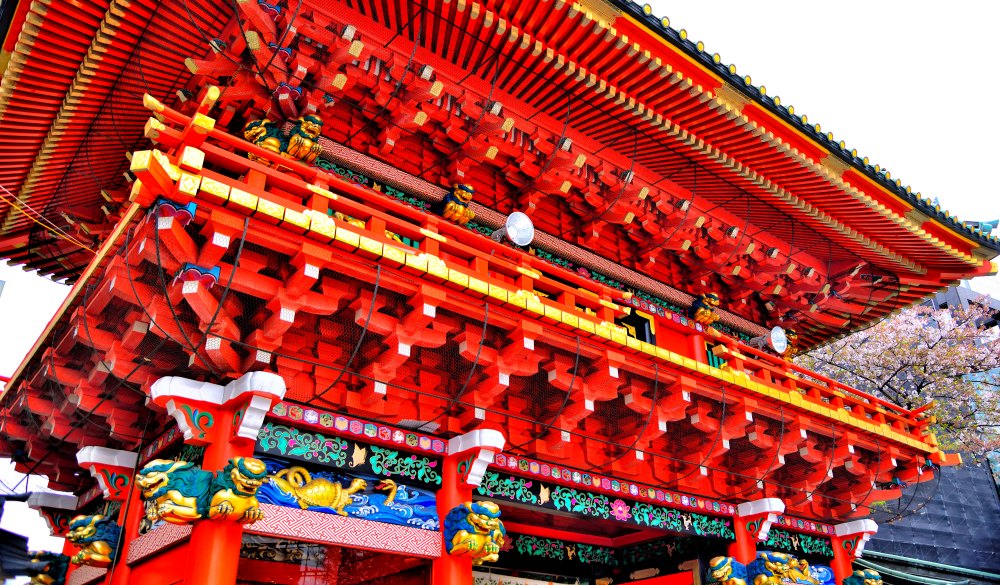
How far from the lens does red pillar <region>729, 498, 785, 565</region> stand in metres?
10.7

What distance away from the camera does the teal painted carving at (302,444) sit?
6.83 m

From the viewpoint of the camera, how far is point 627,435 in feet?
30.9

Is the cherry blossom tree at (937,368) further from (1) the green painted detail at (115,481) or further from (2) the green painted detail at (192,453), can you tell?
(1) the green painted detail at (115,481)

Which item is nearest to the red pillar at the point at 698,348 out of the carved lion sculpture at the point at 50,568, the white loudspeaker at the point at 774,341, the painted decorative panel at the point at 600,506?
the white loudspeaker at the point at 774,341

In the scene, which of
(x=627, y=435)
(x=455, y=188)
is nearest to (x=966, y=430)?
(x=627, y=435)

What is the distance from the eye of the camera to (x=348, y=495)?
7125 millimetres

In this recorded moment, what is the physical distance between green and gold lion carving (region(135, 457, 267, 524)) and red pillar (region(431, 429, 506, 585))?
220cm

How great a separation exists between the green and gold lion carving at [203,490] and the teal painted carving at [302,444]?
59 cm

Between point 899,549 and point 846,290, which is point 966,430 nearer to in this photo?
point 899,549

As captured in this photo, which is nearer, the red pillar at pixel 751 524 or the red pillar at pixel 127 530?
the red pillar at pixel 127 530

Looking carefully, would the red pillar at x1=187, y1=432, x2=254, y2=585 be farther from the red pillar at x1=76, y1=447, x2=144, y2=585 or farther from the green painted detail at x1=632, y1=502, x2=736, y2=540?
the green painted detail at x1=632, y1=502, x2=736, y2=540

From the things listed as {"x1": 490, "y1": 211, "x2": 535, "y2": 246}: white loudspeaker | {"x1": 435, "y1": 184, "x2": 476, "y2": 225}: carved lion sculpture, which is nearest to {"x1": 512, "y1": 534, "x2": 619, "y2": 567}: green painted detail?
{"x1": 490, "y1": 211, "x2": 535, "y2": 246}: white loudspeaker

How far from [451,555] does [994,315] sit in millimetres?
29468

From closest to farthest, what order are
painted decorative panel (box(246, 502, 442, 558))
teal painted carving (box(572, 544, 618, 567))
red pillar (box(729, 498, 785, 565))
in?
painted decorative panel (box(246, 502, 442, 558)) < red pillar (box(729, 498, 785, 565)) < teal painted carving (box(572, 544, 618, 567))
